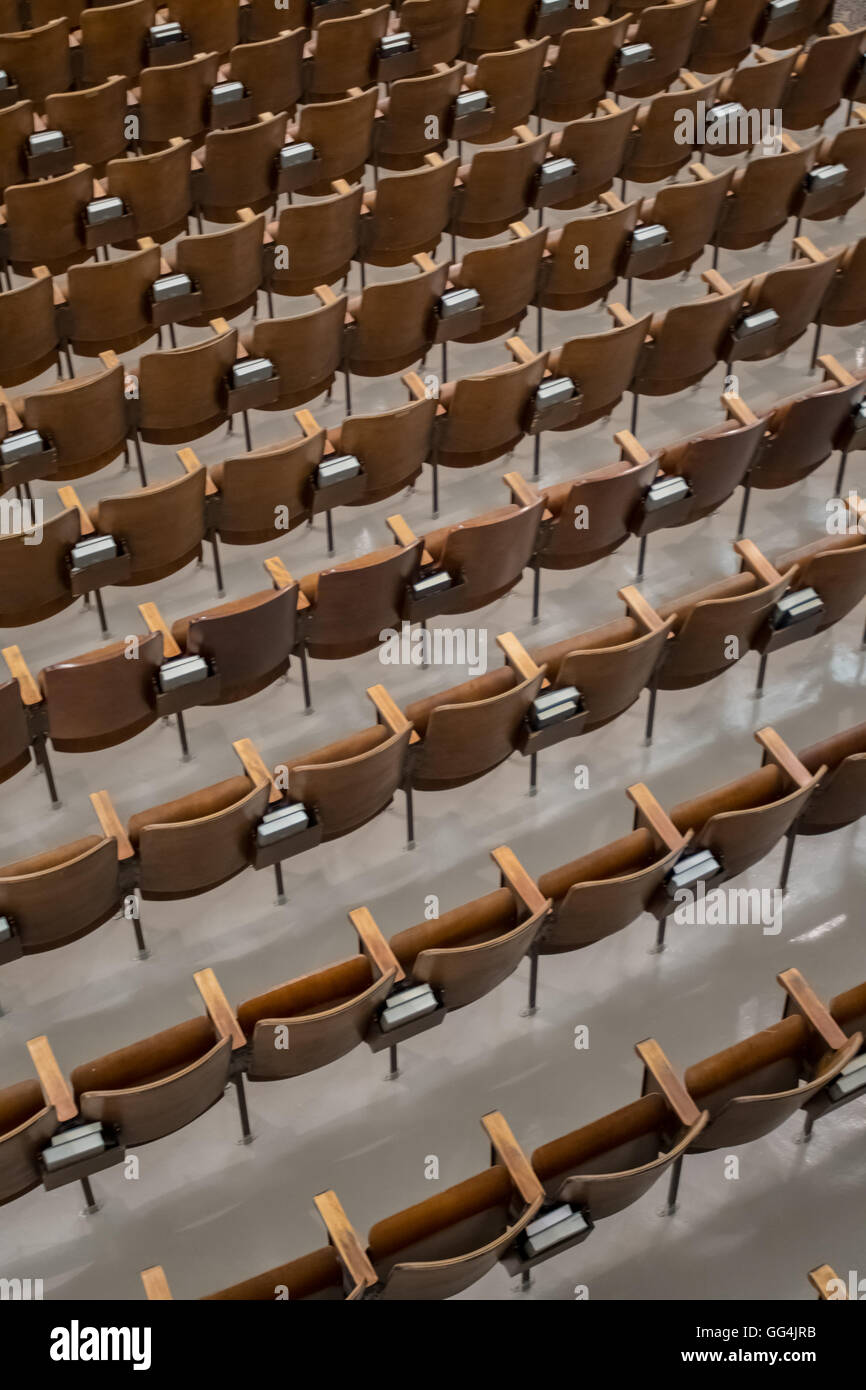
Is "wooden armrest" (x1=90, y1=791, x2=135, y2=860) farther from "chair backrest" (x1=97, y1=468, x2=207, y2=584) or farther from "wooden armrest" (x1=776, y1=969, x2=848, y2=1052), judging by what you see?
"wooden armrest" (x1=776, y1=969, x2=848, y2=1052)

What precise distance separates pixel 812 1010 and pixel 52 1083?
1.78 ft

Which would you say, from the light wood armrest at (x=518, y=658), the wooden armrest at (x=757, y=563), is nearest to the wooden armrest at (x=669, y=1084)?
the light wood armrest at (x=518, y=658)

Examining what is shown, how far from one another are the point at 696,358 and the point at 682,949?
661 mm

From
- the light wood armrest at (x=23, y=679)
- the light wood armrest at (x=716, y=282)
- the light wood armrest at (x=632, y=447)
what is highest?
the light wood armrest at (x=716, y=282)

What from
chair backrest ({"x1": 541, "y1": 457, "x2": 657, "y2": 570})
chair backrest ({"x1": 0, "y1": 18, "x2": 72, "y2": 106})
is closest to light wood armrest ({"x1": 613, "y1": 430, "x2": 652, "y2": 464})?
chair backrest ({"x1": 541, "y1": 457, "x2": 657, "y2": 570})

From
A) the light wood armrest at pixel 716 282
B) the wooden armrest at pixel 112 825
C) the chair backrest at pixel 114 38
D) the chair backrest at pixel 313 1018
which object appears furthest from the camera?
the chair backrest at pixel 114 38

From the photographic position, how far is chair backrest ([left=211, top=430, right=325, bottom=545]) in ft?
4.62

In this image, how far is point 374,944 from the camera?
1.16 m

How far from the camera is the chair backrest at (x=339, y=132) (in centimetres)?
181

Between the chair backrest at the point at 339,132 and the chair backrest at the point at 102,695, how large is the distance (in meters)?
0.82

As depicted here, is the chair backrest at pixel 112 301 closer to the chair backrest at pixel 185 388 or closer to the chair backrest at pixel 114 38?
the chair backrest at pixel 185 388

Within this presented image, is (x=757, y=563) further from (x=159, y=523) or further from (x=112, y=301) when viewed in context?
(x=112, y=301)

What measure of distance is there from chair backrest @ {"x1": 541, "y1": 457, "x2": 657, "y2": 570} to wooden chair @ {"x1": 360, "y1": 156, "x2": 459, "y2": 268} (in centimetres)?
46
